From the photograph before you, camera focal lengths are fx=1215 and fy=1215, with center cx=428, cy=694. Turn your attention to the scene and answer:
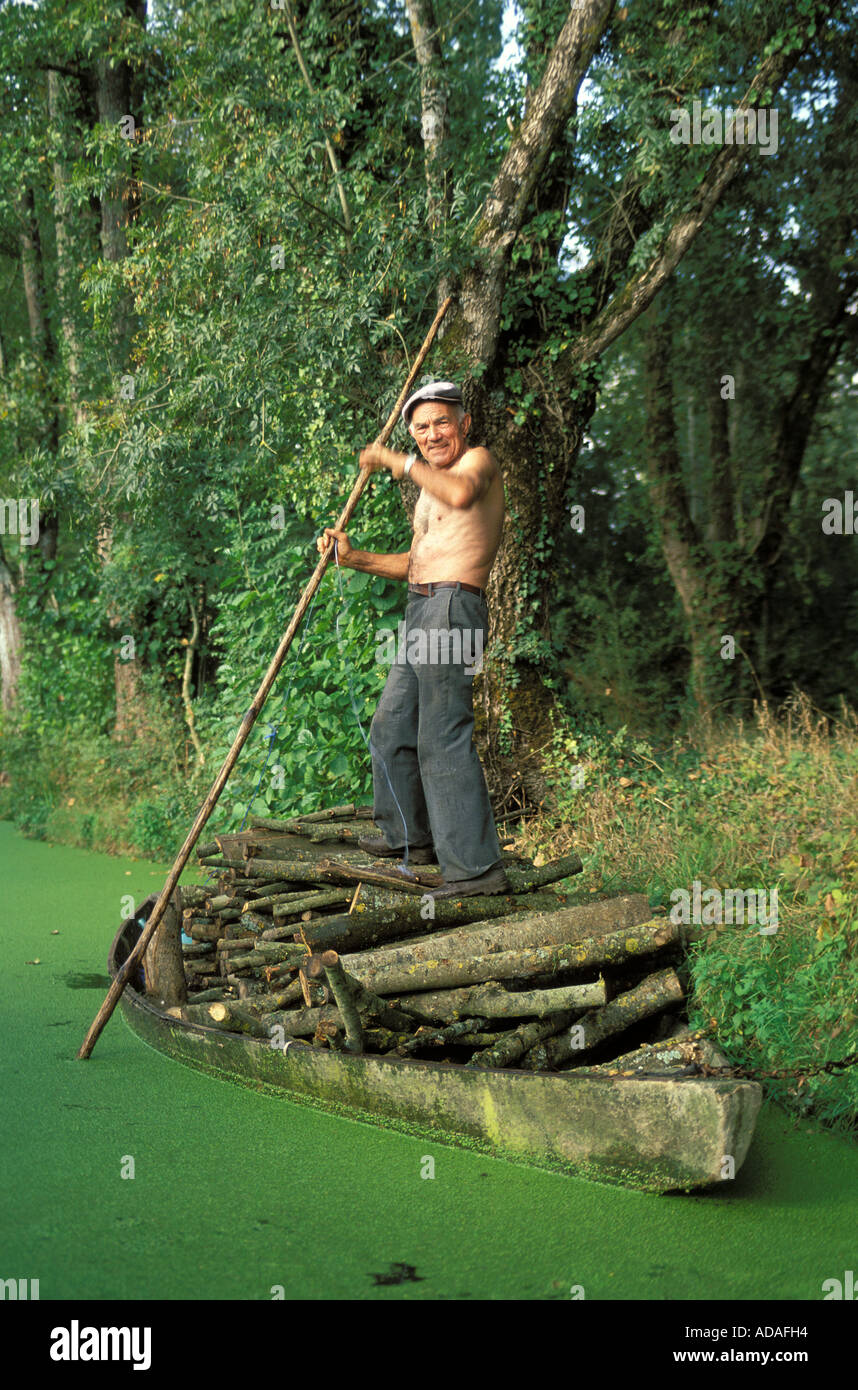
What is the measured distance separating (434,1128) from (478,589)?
2144mm

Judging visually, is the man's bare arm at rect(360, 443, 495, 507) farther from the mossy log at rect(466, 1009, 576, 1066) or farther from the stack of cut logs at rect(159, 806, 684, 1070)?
the mossy log at rect(466, 1009, 576, 1066)

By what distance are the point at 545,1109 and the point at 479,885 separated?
4.51 feet

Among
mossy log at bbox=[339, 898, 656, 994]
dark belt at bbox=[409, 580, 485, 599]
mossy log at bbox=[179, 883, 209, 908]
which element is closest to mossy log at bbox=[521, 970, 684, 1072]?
mossy log at bbox=[339, 898, 656, 994]

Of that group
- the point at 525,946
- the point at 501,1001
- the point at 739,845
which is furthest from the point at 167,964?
the point at 739,845

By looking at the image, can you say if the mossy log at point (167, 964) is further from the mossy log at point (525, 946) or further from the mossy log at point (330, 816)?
the mossy log at point (525, 946)

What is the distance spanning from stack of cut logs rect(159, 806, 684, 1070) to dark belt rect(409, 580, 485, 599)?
1171 millimetres

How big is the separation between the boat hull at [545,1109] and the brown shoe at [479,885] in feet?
3.08

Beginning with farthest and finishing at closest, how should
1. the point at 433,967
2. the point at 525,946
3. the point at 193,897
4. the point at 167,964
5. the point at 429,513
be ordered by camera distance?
the point at 193,897
the point at 167,964
the point at 429,513
the point at 525,946
the point at 433,967

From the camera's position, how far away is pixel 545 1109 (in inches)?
144

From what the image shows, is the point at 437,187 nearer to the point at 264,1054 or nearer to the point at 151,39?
the point at 151,39

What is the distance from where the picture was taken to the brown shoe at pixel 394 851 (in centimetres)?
534

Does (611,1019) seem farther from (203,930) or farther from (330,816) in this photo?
(330,816)

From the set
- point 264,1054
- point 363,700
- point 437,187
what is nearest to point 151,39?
point 437,187

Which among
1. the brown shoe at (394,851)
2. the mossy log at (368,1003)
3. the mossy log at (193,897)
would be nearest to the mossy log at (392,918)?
the mossy log at (368,1003)
